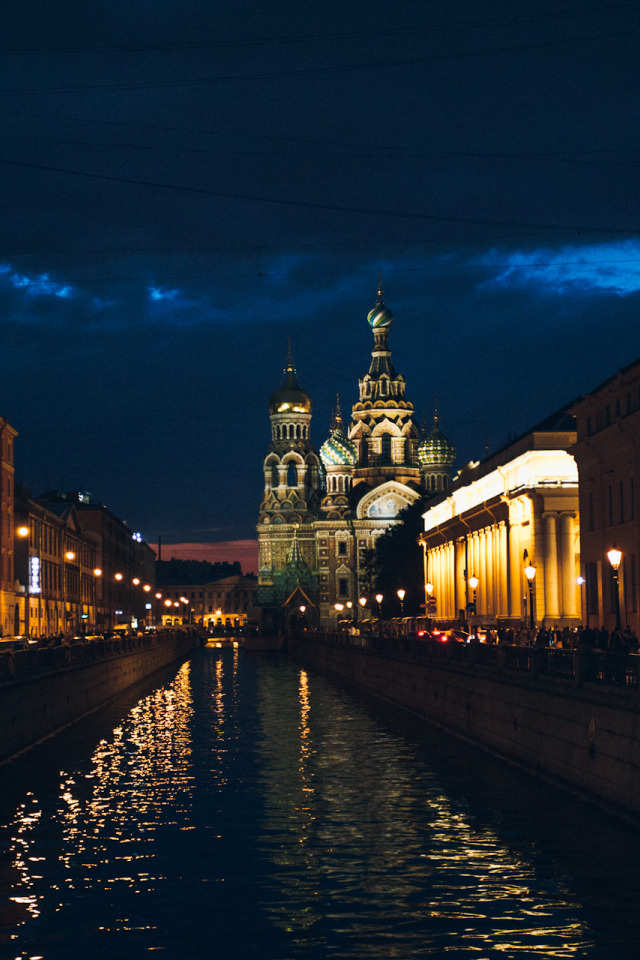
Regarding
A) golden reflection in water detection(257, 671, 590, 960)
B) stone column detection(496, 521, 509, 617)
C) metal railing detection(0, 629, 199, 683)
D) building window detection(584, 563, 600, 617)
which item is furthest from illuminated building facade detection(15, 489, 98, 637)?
golden reflection in water detection(257, 671, 590, 960)

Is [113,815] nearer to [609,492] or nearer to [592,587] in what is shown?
[609,492]

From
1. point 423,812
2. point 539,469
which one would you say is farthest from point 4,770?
point 539,469

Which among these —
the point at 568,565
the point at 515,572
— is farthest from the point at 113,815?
the point at 515,572

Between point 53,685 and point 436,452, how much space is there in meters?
154

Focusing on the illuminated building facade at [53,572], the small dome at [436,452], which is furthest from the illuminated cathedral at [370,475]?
the illuminated building facade at [53,572]

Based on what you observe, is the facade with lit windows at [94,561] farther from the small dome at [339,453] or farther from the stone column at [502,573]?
the small dome at [339,453]

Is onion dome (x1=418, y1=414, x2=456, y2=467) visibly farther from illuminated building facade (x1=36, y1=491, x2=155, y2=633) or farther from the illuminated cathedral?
illuminated building facade (x1=36, y1=491, x2=155, y2=633)

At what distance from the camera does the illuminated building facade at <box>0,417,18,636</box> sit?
85062 millimetres

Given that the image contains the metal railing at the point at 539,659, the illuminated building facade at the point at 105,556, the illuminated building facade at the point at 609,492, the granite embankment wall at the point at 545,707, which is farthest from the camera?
the illuminated building facade at the point at 105,556

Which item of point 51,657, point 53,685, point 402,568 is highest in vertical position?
point 402,568

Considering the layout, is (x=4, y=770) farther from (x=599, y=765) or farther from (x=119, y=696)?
(x=119, y=696)

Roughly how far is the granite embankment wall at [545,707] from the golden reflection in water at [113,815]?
721cm

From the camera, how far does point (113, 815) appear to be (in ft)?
83.8

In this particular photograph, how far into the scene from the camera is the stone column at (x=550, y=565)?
78000 mm
